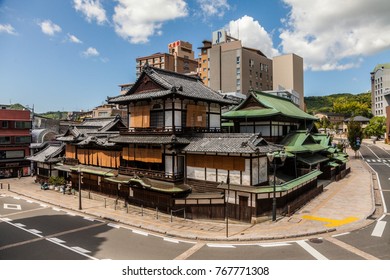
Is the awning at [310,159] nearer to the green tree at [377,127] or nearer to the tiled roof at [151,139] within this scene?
the tiled roof at [151,139]

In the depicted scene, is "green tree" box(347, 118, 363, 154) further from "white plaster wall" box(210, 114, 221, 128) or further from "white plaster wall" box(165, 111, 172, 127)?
"white plaster wall" box(165, 111, 172, 127)

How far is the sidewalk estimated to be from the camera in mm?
21562

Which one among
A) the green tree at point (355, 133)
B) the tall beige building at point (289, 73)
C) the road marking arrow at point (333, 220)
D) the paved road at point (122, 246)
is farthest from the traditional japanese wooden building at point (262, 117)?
the tall beige building at point (289, 73)

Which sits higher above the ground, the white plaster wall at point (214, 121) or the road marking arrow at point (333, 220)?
the white plaster wall at point (214, 121)

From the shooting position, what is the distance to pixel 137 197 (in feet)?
101

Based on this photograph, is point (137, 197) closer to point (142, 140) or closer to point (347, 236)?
point (142, 140)

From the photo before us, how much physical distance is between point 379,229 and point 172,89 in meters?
21.5

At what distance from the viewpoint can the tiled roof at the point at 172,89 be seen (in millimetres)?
27806

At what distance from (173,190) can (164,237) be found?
503cm

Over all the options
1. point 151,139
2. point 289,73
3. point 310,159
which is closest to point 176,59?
point 289,73

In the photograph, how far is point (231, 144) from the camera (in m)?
25.1

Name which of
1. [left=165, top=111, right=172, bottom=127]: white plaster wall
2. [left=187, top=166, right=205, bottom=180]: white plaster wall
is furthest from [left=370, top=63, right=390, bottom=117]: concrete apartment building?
[left=165, top=111, right=172, bottom=127]: white plaster wall

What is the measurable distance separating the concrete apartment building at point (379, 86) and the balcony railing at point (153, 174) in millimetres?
134467

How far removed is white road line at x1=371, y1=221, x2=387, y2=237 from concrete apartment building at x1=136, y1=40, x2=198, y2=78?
4086 inches
